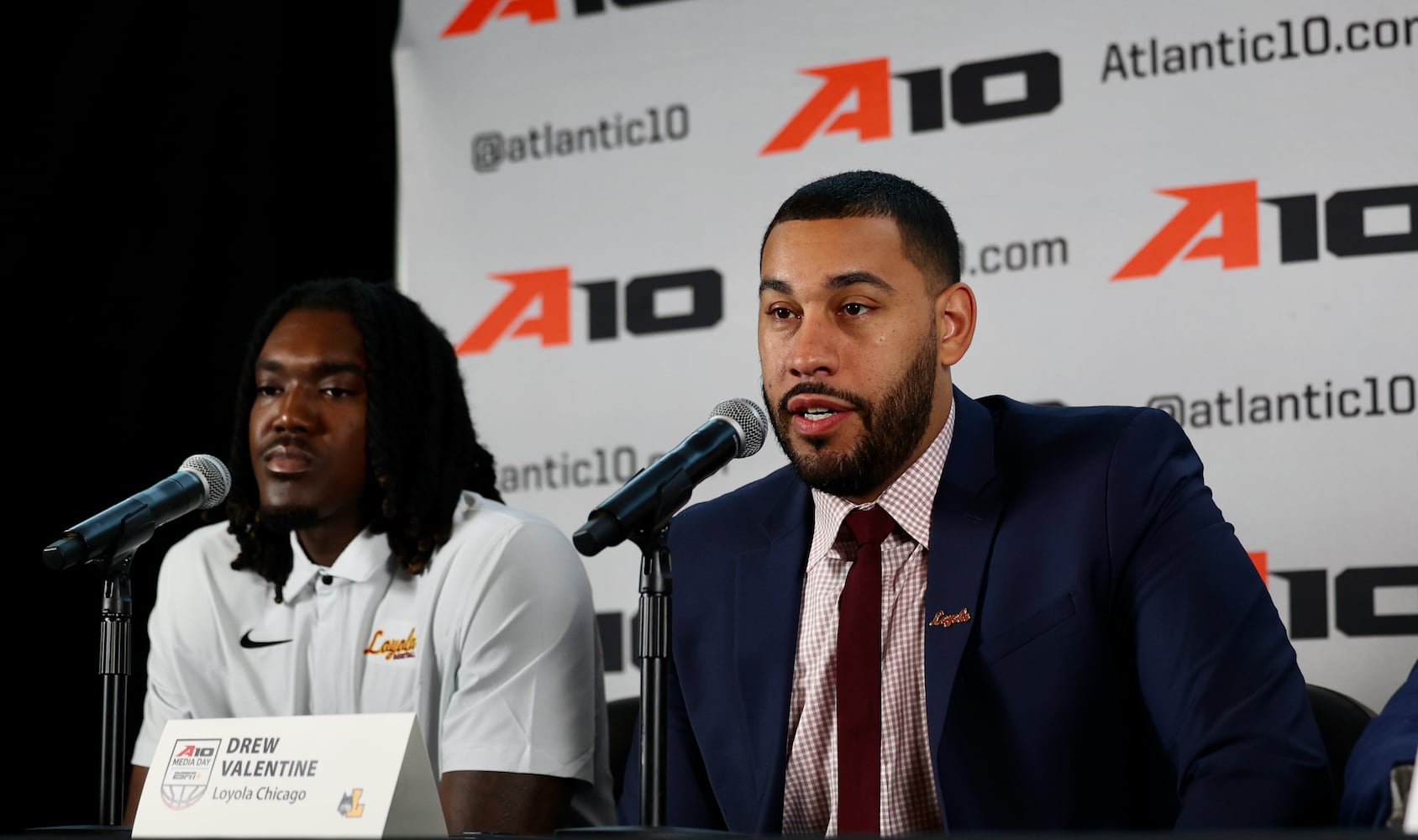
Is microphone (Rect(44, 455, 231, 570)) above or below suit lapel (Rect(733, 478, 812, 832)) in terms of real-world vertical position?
above

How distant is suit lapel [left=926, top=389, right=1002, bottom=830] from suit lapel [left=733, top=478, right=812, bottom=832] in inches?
9.2

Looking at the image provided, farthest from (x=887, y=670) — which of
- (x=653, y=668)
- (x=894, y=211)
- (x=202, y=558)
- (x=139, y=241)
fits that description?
(x=139, y=241)

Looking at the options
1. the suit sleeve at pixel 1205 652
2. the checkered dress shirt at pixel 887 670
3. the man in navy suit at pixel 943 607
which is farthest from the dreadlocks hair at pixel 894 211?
the suit sleeve at pixel 1205 652

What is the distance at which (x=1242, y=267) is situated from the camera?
3.14 meters

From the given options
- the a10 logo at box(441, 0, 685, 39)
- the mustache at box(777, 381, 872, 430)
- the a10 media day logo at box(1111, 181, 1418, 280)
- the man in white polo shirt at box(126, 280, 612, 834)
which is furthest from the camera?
the a10 logo at box(441, 0, 685, 39)

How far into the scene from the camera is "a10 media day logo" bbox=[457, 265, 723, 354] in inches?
146

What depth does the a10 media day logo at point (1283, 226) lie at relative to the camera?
3.01 meters

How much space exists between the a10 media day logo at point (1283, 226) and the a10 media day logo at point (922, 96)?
39 cm

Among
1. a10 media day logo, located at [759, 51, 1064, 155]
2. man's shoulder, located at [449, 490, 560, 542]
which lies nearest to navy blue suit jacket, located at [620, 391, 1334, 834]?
man's shoulder, located at [449, 490, 560, 542]

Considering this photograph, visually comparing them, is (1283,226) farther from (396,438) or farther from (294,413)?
(294,413)

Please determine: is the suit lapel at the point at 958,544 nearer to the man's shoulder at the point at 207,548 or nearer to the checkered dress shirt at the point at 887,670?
the checkered dress shirt at the point at 887,670

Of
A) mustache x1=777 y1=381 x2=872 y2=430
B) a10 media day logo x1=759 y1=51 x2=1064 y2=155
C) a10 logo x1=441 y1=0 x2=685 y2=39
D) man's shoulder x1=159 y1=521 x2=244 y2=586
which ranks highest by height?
a10 logo x1=441 y1=0 x2=685 y2=39

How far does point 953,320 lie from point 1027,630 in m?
0.55

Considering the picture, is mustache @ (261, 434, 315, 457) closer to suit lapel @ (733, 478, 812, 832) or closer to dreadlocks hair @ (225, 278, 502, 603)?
dreadlocks hair @ (225, 278, 502, 603)
